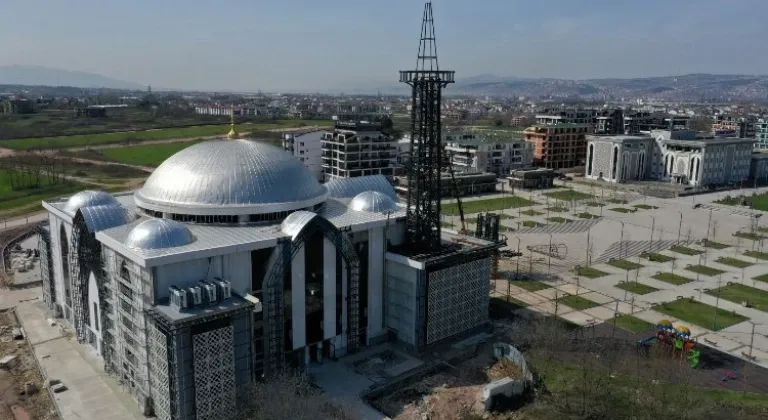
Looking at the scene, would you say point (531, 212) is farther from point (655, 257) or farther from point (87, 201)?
point (87, 201)

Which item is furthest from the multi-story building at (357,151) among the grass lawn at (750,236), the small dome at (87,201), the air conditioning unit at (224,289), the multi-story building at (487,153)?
the air conditioning unit at (224,289)

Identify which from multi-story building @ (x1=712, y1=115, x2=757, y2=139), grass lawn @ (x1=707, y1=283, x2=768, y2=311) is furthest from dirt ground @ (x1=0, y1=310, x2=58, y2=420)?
multi-story building @ (x1=712, y1=115, x2=757, y2=139)

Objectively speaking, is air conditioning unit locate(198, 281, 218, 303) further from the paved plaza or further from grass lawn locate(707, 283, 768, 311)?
grass lawn locate(707, 283, 768, 311)

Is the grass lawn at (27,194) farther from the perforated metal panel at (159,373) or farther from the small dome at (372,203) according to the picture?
the perforated metal panel at (159,373)

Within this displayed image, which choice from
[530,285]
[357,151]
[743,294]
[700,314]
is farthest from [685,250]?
[357,151]

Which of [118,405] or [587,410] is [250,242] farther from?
[587,410]

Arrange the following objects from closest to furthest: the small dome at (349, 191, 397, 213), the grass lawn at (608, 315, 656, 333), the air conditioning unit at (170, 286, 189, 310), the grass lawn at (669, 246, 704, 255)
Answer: the air conditioning unit at (170, 286, 189, 310) < the small dome at (349, 191, 397, 213) < the grass lawn at (608, 315, 656, 333) < the grass lawn at (669, 246, 704, 255)
